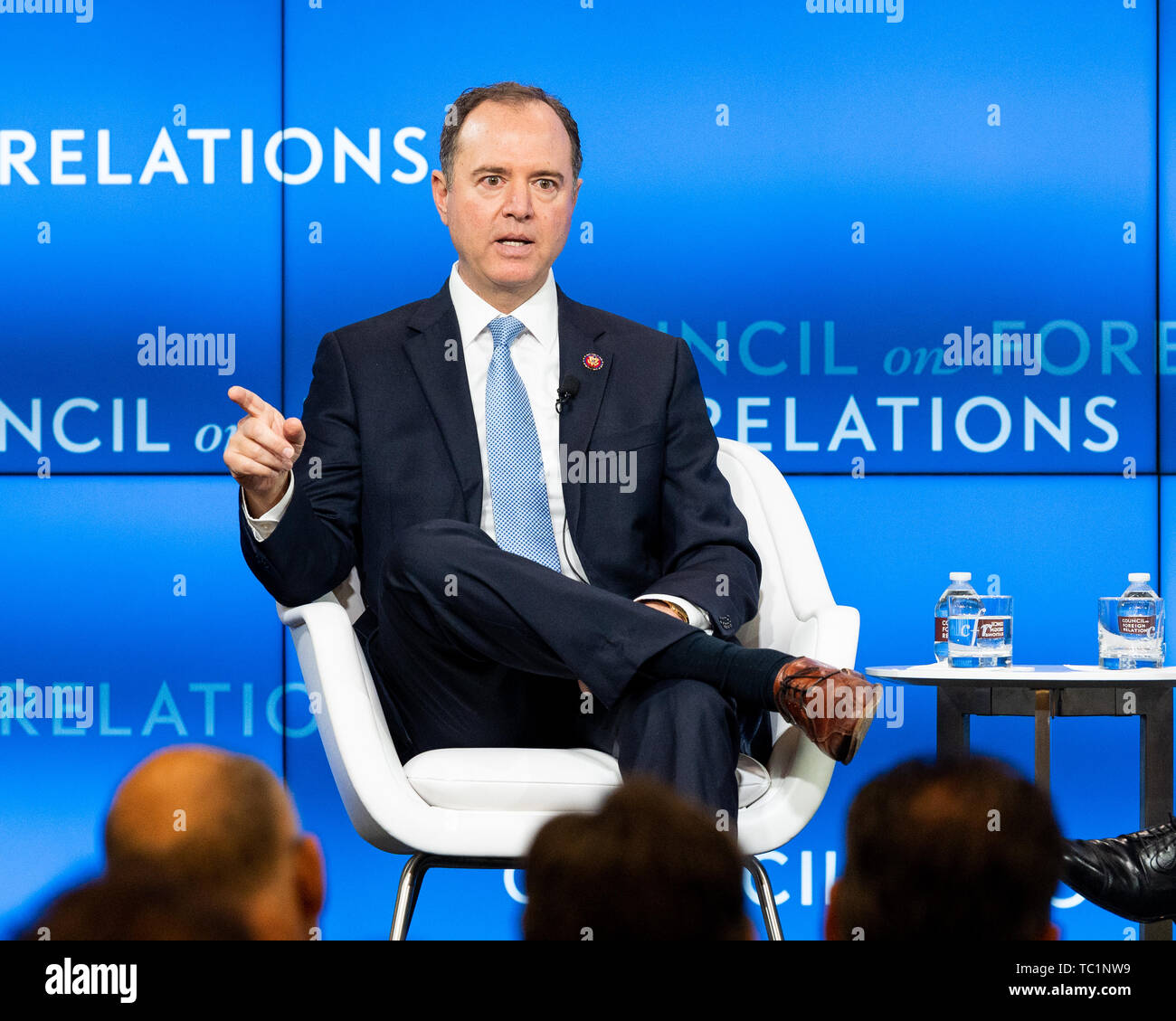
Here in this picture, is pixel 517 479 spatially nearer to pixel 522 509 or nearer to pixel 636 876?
pixel 522 509

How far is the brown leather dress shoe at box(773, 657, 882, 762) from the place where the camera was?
5.22 feet

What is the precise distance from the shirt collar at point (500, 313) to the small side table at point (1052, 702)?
804mm

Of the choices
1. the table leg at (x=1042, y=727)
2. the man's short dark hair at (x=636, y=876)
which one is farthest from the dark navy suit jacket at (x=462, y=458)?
the man's short dark hair at (x=636, y=876)

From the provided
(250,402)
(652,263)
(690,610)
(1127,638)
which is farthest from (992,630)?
(250,402)

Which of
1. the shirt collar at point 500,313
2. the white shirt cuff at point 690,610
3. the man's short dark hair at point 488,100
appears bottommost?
the white shirt cuff at point 690,610

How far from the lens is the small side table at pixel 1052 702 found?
2117 mm

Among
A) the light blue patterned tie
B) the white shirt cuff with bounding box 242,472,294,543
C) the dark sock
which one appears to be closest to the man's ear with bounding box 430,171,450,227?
the light blue patterned tie

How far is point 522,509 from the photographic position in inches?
84.4

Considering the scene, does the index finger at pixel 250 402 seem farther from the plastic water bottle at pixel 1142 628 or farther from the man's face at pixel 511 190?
the plastic water bottle at pixel 1142 628

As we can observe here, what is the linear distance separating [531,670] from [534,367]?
2.09 feet

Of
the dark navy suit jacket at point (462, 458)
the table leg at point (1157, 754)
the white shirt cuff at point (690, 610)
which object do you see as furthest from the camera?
the table leg at point (1157, 754)

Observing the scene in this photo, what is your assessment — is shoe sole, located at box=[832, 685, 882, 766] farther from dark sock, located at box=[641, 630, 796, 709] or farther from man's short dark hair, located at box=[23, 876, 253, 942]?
man's short dark hair, located at box=[23, 876, 253, 942]

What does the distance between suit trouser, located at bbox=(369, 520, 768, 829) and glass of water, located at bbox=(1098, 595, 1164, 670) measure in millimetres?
776
